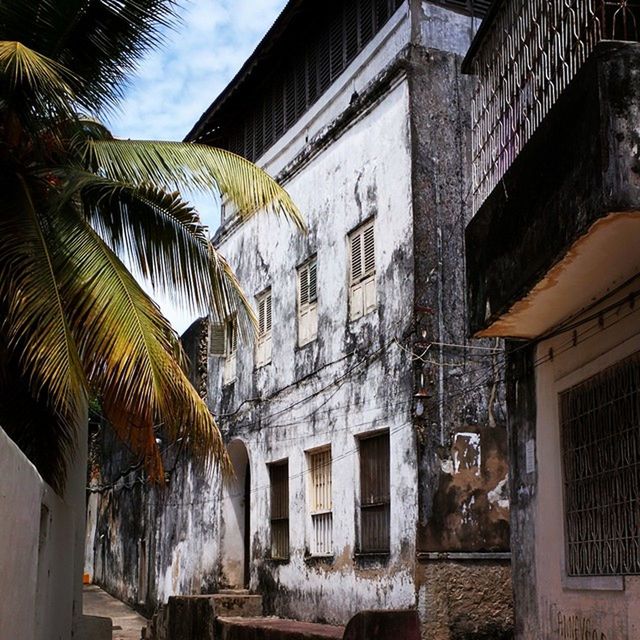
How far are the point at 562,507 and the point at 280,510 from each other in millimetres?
8681

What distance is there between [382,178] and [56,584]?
238 inches

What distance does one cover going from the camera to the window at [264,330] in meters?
17.0

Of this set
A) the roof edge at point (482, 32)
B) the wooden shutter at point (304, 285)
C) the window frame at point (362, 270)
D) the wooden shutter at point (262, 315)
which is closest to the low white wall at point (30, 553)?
the window frame at point (362, 270)

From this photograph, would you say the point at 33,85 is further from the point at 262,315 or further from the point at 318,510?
the point at 262,315

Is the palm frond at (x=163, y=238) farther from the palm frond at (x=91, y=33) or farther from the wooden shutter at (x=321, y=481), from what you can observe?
the wooden shutter at (x=321, y=481)

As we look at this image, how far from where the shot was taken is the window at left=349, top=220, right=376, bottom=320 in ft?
44.5

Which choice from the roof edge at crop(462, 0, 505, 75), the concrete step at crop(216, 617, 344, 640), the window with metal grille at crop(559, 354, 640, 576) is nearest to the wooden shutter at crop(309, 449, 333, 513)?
the concrete step at crop(216, 617, 344, 640)

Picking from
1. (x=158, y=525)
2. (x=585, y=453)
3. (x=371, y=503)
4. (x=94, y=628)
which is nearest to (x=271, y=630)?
(x=371, y=503)

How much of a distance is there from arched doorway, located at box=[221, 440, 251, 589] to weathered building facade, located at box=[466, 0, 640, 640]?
10024 millimetres

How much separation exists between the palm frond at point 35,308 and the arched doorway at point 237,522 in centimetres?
879

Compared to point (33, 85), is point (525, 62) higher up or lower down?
lower down

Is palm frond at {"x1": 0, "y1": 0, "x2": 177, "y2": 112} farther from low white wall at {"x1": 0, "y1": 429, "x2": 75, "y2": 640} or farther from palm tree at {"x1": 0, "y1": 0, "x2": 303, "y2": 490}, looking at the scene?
low white wall at {"x1": 0, "y1": 429, "x2": 75, "y2": 640}

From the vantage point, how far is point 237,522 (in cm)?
1845

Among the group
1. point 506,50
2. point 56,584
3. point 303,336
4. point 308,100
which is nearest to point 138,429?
point 56,584
